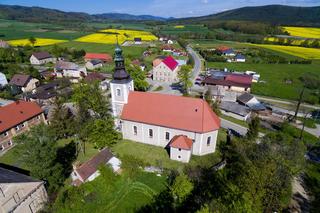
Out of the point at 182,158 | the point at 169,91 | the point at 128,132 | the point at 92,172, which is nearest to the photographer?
the point at 92,172

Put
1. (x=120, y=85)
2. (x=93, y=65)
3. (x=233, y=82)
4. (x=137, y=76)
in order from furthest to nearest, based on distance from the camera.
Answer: (x=93, y=65) → (x=233, y=82) → (x=137, y=76) → (x=120, y=85)

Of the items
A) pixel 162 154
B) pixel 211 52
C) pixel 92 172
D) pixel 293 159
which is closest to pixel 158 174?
pixel 162 154

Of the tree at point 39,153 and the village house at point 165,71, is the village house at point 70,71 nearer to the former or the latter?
the village house at point 165,71

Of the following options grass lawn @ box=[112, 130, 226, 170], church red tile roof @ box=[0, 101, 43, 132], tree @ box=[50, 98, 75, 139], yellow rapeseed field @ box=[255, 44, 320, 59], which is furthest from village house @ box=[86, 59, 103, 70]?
yellow rapeseed field @ box=[255, 44, 320, 59]

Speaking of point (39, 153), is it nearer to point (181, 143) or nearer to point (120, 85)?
point (120, 85)

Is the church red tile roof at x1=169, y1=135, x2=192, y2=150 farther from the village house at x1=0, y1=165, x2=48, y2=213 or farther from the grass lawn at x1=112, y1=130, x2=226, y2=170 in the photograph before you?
the village house at x1=0, y1=165, x2=48, y2=213

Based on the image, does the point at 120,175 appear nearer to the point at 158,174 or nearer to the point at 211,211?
the point at 158,174

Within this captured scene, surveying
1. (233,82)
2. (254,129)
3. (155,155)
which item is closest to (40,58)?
(233,82)
